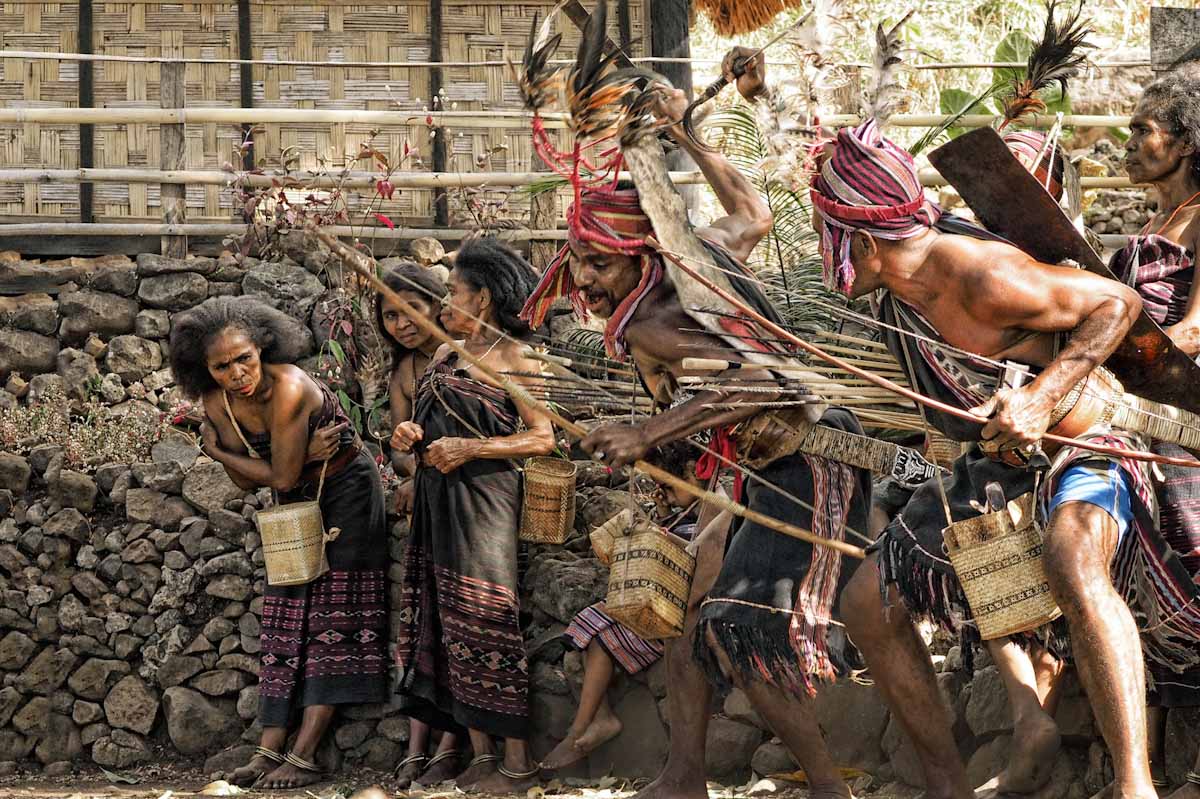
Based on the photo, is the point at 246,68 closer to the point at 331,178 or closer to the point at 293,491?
the point at 331,178

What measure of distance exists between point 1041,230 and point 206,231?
6047 millimetres

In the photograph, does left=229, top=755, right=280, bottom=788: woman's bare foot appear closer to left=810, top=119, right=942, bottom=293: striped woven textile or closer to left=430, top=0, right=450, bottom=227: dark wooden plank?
left=810, top=119, right=942, bottom=293: striped woven textile

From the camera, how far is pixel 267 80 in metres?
10.2

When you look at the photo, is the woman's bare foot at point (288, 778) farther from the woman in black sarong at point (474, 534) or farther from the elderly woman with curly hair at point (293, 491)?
the woman in black sarong at point (474, 534)

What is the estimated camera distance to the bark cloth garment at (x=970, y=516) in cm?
410

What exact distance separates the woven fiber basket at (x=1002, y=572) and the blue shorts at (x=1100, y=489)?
0.11 metres

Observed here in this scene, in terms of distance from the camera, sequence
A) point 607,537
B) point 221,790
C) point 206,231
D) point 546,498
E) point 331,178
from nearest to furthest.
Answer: point 607,537, point 221,790, point 546,498, point 331,178, point 206,231

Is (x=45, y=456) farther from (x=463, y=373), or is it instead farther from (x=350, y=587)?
(x=463, y=373)

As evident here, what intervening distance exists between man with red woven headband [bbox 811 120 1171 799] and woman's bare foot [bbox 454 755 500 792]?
2.16m

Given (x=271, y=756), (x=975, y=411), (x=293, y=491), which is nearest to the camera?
(x=975, y=411)

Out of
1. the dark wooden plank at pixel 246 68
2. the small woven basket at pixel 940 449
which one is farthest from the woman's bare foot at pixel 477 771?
the dark wooden plank at pixel 246 68

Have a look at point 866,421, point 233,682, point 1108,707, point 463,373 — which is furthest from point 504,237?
point 1108,707

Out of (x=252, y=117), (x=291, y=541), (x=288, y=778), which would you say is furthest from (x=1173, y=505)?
(x=252, y=117)

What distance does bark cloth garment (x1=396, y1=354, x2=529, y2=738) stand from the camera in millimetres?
6277
